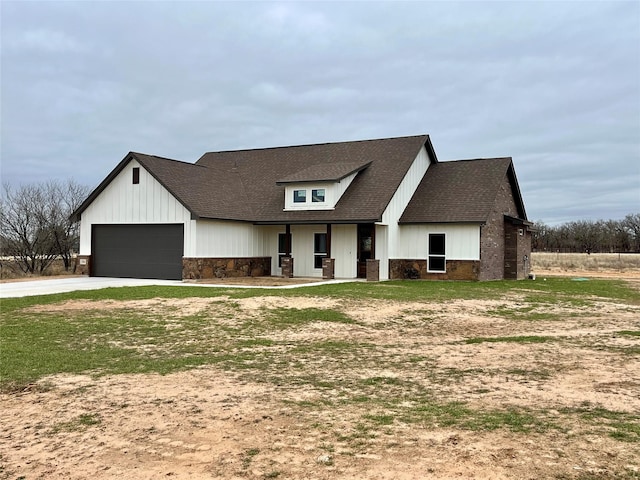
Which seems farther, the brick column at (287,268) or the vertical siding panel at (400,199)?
the brick column at (287,268)

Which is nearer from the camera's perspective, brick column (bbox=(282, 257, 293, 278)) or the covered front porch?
the covered front porch

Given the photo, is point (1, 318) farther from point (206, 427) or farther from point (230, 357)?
point (206, 427)

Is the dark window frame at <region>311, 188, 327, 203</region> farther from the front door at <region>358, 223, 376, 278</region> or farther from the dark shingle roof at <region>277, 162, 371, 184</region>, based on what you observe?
the front door at <region>358, 223, 376, 278</region>

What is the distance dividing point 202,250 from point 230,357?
608 inches

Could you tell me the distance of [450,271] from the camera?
84.4ft

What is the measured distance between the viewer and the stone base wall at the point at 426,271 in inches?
997

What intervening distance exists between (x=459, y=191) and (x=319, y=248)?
7.29 meters

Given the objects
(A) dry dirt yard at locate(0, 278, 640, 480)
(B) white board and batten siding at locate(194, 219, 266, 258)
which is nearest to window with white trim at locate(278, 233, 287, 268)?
(B) white board and batten siding at locate(194, 219, 266, 258)

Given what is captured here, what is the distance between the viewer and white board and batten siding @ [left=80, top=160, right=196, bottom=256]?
2423cm

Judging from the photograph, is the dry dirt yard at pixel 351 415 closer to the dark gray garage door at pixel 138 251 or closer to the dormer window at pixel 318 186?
Answer: the dark gray garage door at pixel 138 251

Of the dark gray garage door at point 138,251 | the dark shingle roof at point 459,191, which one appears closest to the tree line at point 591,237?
the dark shingle roof at point 459,191

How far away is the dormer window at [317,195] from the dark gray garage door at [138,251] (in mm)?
6235

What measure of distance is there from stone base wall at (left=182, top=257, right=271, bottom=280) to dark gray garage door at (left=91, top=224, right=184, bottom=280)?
72 cm

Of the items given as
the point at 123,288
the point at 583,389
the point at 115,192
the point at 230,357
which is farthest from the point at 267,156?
the point at 583,389
